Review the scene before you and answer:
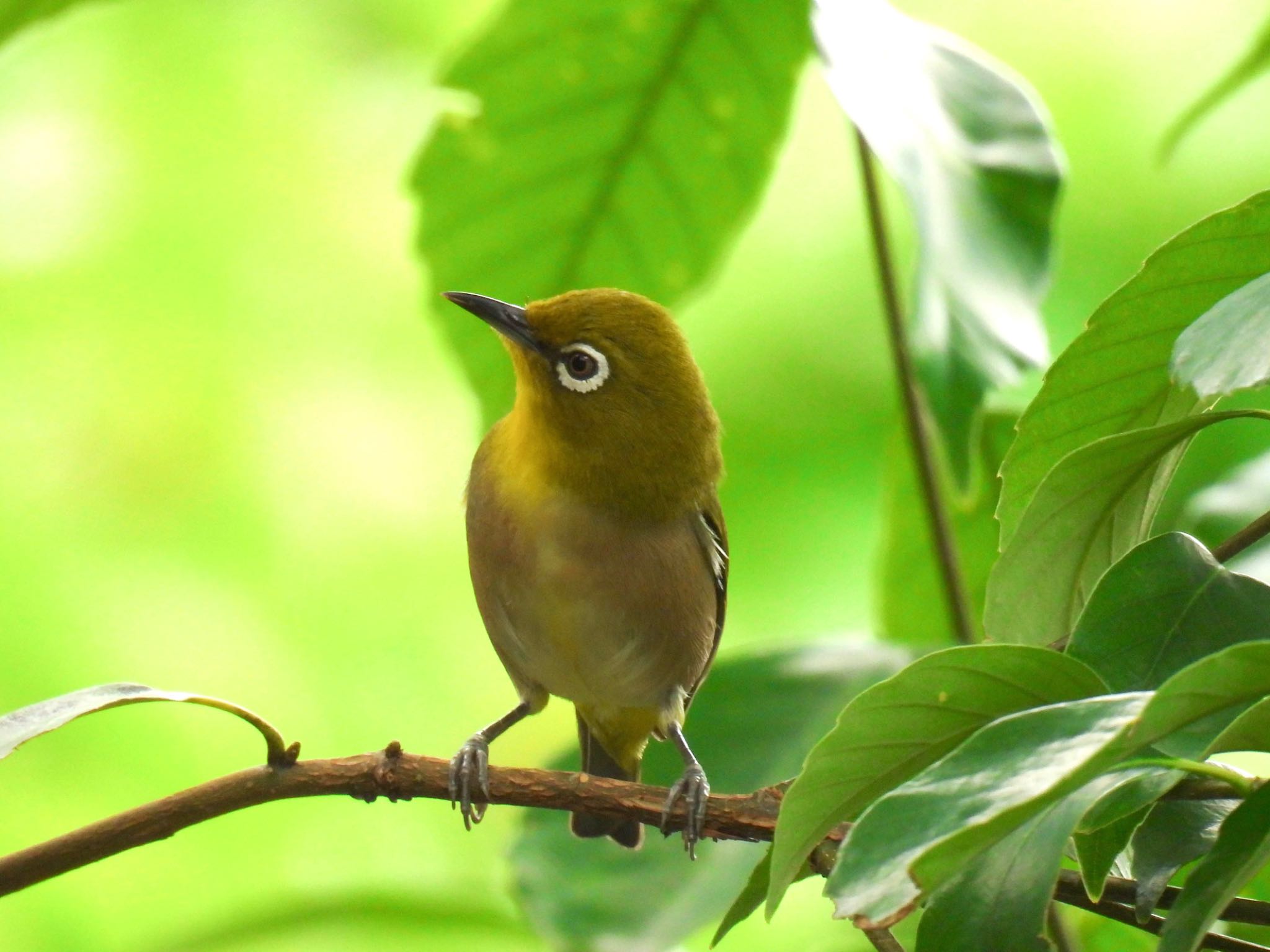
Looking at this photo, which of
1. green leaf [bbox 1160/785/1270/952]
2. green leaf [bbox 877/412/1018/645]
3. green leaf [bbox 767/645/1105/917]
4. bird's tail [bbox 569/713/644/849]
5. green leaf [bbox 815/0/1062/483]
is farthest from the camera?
green leaf [bbox 877/412/1018/645]

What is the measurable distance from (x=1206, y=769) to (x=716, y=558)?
2.17m

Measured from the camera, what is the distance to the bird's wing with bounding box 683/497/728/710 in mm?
3541

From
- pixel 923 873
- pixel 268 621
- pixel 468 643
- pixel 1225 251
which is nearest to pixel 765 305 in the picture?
pixel 468 643

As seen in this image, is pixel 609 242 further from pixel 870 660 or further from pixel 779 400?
pixel 779 400

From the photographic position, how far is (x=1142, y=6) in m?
6.66

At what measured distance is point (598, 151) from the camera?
3574mm

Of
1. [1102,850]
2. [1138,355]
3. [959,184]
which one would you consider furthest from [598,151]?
[1102,850]

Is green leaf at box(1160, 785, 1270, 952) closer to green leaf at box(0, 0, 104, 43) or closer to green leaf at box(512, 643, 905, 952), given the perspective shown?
green leaf at box(512, 643, 905, 952)

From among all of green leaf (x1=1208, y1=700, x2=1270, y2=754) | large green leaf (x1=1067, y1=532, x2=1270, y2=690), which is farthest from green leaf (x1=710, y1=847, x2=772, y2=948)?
green leaf (x1=1208, y1=700, x2=1270, y2=754)

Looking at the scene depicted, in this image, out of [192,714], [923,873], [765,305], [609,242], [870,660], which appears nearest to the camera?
[923,873]

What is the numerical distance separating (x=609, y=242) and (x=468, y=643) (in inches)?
132

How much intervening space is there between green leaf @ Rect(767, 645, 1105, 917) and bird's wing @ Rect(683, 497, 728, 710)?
1.93 m

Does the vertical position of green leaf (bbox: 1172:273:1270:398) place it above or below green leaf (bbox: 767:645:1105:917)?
above

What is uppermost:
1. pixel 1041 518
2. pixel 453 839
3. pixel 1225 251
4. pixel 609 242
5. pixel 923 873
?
pixel 609 242
